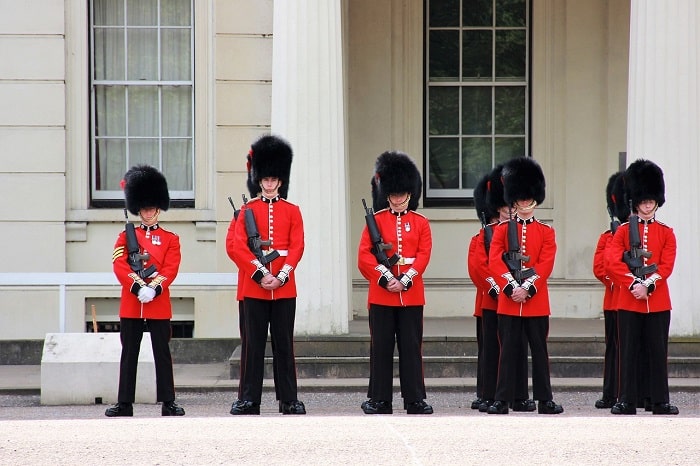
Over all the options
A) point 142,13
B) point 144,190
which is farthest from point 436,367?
point 142,13

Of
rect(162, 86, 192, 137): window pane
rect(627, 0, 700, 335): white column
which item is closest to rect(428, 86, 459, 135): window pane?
rect(162, 86, 192, 137): window pane

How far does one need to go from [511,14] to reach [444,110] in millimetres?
1336

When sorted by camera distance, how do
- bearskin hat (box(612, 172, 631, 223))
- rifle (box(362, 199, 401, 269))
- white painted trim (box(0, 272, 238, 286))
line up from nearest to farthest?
rifle (box(362, 199, 401, 269)), bearskin hat (box(612, 172, 631, 223)), white painted trim (box(0, 272, 238, 286))

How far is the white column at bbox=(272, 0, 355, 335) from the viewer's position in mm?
12047

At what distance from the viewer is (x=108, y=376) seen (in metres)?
10.8

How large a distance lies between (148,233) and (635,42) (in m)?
5.17

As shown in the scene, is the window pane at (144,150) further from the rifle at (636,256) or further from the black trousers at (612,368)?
the rifle at (636,256)

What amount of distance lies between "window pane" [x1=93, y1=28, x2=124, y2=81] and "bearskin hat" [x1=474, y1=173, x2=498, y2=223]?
4.78 metres

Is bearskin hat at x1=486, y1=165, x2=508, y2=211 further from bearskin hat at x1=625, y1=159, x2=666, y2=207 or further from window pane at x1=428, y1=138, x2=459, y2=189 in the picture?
window pane at x1=428, y1=138, x2=459, y2=189

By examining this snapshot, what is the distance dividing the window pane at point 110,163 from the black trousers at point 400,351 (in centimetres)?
509

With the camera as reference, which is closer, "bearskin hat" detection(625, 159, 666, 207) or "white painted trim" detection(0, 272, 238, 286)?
"bearskin hat" detection(625, 159, 666, 207)

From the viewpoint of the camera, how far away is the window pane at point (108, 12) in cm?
1382

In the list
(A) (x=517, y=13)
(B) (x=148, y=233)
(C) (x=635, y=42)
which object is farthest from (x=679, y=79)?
(B) (x=148, y=233)

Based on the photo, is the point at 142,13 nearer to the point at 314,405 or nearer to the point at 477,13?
the point at 477,13
